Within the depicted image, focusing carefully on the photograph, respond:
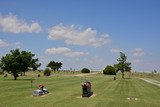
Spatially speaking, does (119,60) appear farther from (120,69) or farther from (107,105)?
(107,105)

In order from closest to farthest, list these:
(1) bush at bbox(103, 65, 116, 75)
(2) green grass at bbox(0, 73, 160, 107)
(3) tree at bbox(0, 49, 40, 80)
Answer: (2) green grass at bbox(0, 73, 160, 107) < (3) tree at bbox(0, 49, 40, 80) < (1) bush at bbox(103, 65, 116, 75)

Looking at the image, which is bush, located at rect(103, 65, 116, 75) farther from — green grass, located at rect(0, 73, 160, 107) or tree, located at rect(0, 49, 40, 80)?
green grass, located at rect(0, 73, 160, 107)

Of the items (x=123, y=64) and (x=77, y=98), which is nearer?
(x=77, y=98)

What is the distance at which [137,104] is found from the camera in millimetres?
32688

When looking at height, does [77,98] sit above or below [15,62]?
below

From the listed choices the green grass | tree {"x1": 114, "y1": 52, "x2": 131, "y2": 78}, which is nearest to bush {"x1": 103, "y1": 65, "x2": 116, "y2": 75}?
tree {"x1": 114, "y1": 52, "x2": 131, "y2": 78}

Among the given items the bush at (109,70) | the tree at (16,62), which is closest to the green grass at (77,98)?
the tree at (16,62)

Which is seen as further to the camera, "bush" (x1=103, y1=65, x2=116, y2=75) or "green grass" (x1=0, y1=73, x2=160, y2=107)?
"bush" (x1=103, y1=65, x2=116, y2=75)

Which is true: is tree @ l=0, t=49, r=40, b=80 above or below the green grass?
above

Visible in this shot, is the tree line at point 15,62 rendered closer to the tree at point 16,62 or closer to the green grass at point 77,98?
the tree at point 16,62

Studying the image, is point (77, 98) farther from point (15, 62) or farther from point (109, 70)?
point (109, 70)

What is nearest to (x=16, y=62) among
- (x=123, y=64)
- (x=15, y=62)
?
(x=15, y=62)

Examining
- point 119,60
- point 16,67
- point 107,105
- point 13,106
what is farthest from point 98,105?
point 119,60

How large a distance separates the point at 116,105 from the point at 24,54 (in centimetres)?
7580
